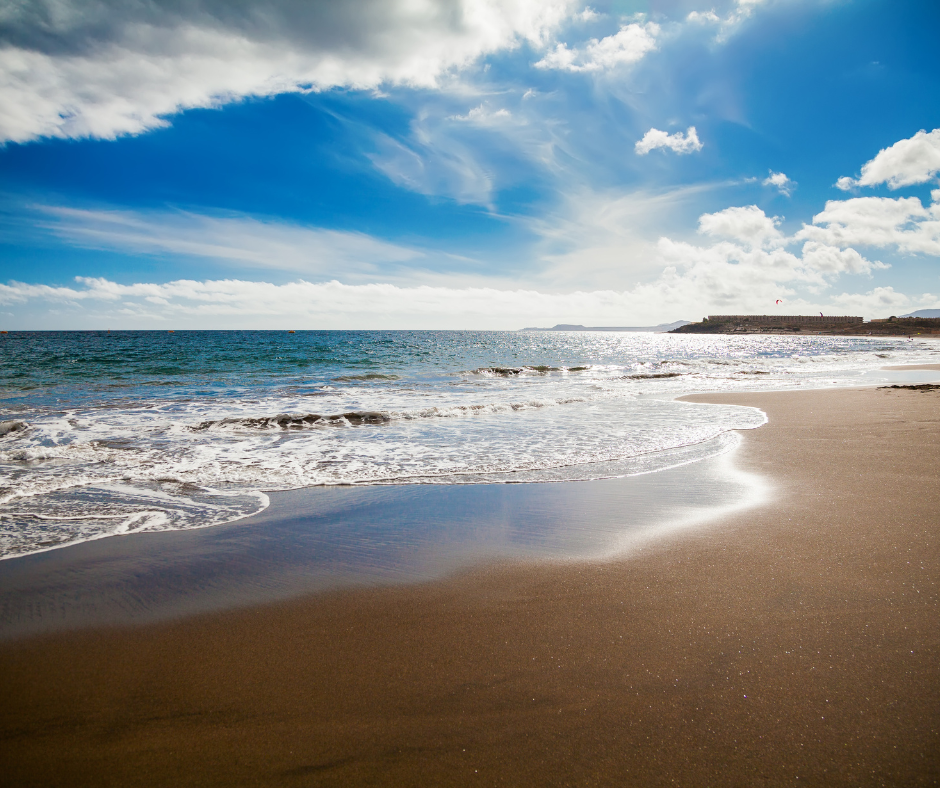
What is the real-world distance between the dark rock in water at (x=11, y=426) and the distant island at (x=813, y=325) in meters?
145

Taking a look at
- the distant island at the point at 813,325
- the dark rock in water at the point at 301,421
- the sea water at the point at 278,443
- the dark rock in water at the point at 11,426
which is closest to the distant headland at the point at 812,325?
the distant island at the point at 813,325

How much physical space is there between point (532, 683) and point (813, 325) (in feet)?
591

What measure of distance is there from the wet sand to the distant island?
141 m

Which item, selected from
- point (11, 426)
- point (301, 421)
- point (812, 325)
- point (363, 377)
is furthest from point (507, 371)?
point (812, 325)

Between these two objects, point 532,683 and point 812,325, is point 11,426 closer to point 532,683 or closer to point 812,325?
point 532,683

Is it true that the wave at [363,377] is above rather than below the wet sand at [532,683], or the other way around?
above

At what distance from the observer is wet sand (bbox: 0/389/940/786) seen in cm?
206

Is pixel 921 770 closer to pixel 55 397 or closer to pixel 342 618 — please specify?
pixel 342 618

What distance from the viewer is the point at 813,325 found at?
145 metres

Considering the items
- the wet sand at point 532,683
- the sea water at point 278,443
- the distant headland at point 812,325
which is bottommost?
the sea water at point 278,443

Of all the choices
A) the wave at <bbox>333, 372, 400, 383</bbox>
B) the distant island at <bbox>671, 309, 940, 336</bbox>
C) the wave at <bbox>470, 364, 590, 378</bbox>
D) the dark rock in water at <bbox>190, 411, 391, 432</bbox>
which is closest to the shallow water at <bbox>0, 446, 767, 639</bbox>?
the dark rock in water at <bbox>190, 411, 391, 432</bbox>

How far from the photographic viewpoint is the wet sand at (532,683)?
206cm

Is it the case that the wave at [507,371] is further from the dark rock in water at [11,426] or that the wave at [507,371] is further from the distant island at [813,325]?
the distant island at [813,325]

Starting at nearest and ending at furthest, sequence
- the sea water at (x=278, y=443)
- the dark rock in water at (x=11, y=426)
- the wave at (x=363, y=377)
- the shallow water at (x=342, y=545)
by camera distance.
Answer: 1. the shallow water at (x=342, y=545)
2. the sea water at (x=278, y=443)
3. the dark rock in water at (x=11, y=426)
4. the wave at (x=363, y=377)
